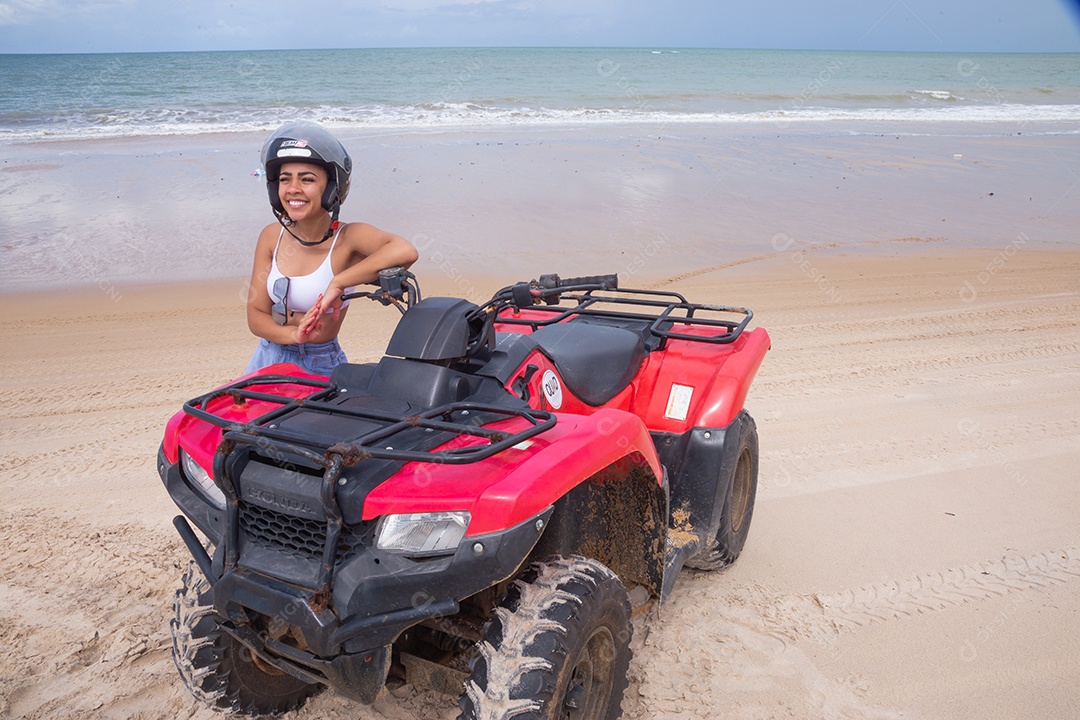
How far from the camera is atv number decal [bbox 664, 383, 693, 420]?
3281 millimetres

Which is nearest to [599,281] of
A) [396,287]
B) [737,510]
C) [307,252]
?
[396,287]

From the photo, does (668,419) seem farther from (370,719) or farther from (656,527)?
(370,719)

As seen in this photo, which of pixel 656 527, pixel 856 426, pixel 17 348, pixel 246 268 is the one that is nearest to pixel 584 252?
pixel 246 268

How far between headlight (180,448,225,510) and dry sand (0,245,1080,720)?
894 mm

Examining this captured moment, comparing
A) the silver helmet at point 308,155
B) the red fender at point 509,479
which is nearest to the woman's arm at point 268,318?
the silver helmet at point 308,155

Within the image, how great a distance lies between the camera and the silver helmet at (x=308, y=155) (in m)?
2.87

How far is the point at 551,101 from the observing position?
25.8 meters

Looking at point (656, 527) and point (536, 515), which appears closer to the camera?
point (536, 515)

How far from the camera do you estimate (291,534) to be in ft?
6.63

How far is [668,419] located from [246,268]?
6.39 m

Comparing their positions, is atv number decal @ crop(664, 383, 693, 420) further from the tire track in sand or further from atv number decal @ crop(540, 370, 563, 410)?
the tire track in sand

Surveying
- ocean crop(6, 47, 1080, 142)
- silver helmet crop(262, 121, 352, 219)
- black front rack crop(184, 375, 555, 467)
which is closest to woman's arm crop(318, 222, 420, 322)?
silver helmet crop(262, 121, 352, 219)

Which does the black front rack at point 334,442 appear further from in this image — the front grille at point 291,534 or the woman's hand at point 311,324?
the woman's hand at point 311,324

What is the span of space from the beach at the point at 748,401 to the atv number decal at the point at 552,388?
3.24 feet
